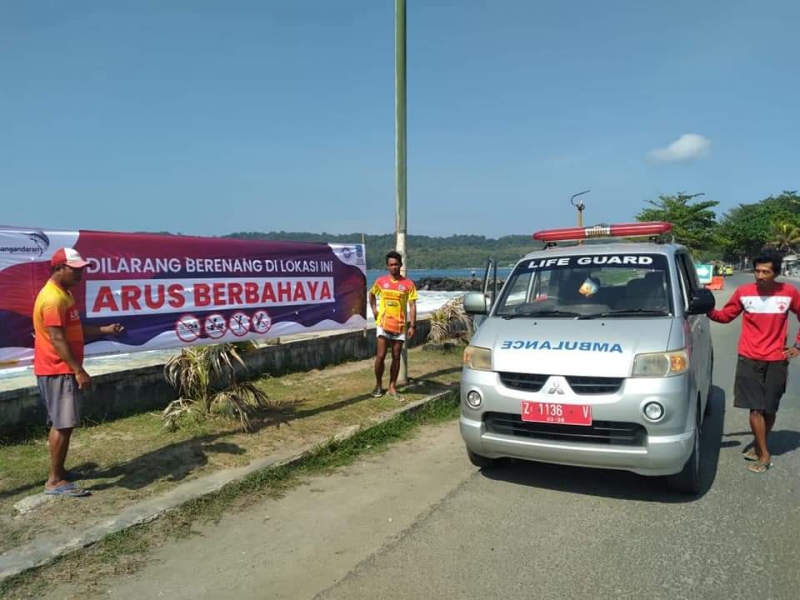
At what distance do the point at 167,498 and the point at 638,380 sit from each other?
11.4 ft

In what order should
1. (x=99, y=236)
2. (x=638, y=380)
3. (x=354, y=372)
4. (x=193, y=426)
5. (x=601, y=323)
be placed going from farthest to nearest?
(x=354, y=372) < (x=193, y=426) < (x=99, y=236) < (x=601, y=323) < (x=638, y=380)

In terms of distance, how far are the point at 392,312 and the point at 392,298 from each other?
0.18 m

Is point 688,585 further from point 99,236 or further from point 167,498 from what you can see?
point 99,236

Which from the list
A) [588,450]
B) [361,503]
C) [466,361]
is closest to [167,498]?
[361,503]

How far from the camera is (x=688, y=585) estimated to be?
3203mm

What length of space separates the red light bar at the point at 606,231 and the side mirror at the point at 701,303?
55.7 inches

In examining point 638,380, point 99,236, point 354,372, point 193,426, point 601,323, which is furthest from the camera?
point 354,372

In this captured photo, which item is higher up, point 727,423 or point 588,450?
point 588,450

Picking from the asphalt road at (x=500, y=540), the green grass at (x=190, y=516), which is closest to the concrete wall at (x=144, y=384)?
the green grass at (x=190, y=516)

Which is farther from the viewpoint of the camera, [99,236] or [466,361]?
[99,236]

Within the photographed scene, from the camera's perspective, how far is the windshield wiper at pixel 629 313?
15.6ft

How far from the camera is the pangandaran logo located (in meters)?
4.97

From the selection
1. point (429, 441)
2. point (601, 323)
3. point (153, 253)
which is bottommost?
point (429, 441)

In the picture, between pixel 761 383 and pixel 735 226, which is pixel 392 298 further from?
pixel 735 226
